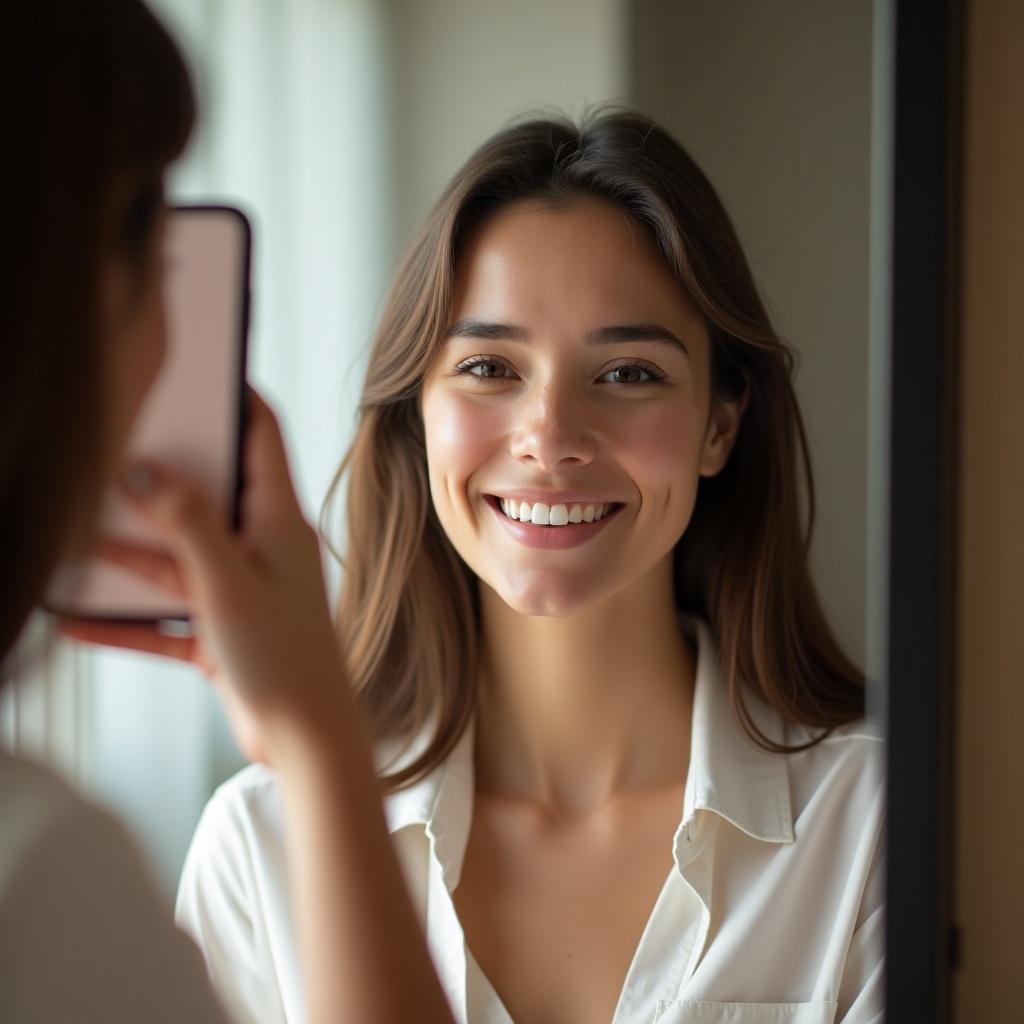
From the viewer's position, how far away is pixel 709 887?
871 millimetres

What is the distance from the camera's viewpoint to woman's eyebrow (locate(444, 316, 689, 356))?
88cm

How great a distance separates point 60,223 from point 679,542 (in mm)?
750

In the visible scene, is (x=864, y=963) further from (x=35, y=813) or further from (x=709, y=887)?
(x=35, y=813)

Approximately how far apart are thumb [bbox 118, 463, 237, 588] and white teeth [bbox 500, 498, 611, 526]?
444mm

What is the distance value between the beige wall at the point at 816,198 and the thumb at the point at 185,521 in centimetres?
98

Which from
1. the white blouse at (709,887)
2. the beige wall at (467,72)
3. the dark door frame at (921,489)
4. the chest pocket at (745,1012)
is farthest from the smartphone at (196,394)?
the beige wall at (467,72)

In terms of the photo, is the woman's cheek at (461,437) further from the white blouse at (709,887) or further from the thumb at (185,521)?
the thumb at (185,521)

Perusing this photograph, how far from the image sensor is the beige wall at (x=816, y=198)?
4.33 feet

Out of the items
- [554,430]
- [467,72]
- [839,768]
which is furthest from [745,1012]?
[467,72]

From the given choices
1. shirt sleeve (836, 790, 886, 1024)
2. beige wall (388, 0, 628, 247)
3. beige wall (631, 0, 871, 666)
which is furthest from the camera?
beige wall (388, 0, 628, 247)

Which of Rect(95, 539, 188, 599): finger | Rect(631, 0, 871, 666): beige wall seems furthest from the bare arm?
Rect(631, 0, 871, 666): beige wall

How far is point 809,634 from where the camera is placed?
101 centimetres

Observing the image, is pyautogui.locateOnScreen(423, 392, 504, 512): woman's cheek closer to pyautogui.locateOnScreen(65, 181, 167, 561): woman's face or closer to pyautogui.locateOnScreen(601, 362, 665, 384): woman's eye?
pyautogui.locateOnScreen(601, 362, 665, 384): woman's eye

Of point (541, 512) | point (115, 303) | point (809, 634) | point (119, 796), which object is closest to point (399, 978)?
point (115, 303)
